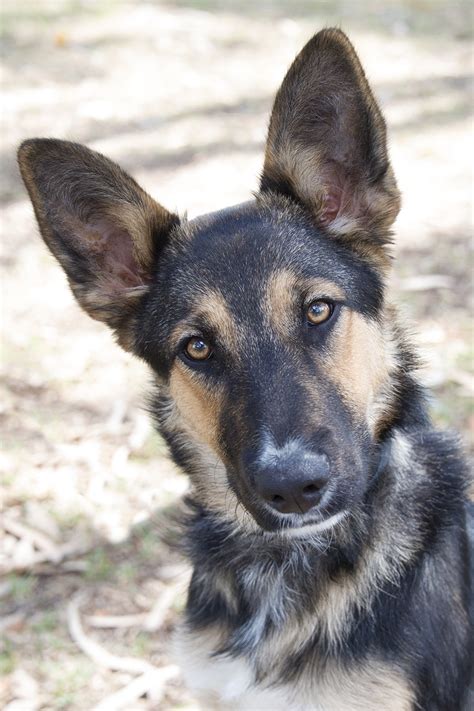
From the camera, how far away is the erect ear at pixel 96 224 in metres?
3.96

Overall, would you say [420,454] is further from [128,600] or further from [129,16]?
[129,16]

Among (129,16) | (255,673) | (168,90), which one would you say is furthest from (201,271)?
(129,16)

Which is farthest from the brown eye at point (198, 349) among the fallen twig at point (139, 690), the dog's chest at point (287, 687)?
the fallen twig at point (139, 690)

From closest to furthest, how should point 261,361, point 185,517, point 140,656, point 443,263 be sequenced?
point 261,361 → point 185,517 → point 140,656 → point 443,263

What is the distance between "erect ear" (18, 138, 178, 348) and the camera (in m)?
3.96

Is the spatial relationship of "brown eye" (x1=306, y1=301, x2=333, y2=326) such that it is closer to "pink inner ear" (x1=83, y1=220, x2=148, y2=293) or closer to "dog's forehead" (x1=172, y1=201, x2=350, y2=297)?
"dog's forehead" (x1=172, y1=201, x2=350, y2=297)

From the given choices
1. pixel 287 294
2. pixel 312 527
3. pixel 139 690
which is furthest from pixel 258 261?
pixel 139 690

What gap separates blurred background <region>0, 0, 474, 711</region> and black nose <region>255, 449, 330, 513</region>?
4.02 ft

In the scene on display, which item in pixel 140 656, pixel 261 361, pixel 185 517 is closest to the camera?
pixel 261 361

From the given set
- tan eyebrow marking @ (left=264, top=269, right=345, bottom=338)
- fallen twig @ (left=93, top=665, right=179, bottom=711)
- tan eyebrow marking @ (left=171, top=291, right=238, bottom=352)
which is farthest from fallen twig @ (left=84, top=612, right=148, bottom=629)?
tan eyebrow marking @ (left=264, top=269, right=345, bottom=338)

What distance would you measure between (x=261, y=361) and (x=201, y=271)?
0.55 m

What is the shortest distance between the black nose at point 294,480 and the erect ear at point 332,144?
3.95 feet

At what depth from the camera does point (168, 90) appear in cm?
1285

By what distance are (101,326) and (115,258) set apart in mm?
3816
